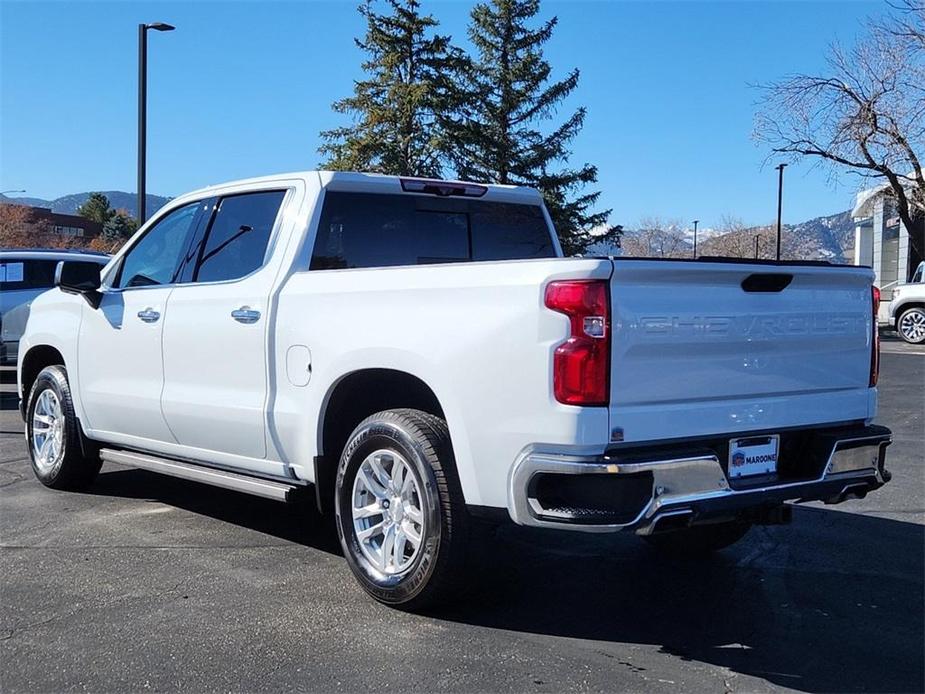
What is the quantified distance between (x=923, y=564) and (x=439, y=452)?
292 cm

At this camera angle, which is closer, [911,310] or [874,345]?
[874,345]

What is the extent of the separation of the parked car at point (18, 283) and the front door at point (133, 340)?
6.97m

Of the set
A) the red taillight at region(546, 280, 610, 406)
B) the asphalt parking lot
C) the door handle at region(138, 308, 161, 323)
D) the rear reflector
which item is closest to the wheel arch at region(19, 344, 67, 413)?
the asphalt parking lot

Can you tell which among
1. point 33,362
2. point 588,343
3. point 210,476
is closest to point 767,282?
point 588,343

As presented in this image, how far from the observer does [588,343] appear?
343 cm

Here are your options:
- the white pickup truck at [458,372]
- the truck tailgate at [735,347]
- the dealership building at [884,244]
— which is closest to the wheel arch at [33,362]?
the white pickup truck at [458,372]

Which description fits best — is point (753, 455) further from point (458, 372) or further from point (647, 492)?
point (458, 372)

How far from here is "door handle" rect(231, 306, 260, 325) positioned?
4.77 meters

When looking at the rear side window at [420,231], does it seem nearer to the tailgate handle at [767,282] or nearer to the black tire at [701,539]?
the black tire at [701,539]

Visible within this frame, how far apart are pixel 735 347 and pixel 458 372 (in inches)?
45.2

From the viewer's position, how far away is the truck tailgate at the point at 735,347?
11.5ft

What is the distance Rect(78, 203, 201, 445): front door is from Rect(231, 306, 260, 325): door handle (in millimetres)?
772

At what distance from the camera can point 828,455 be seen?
159 inches

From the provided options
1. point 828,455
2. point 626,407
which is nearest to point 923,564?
point 828,455
